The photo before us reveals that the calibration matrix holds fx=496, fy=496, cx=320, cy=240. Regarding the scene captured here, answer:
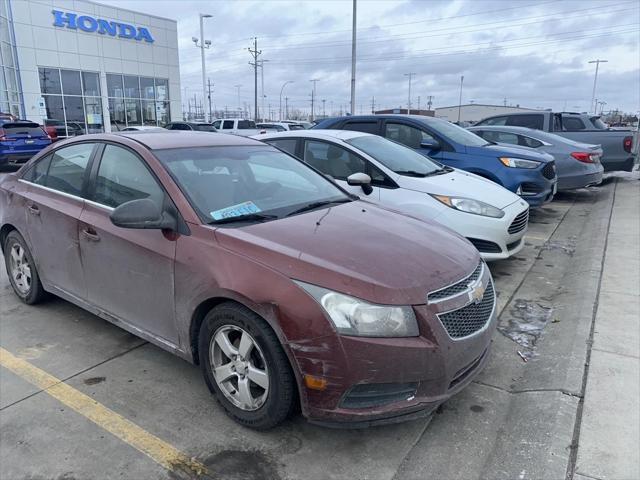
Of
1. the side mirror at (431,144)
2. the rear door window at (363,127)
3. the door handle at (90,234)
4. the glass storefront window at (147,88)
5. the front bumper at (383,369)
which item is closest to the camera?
the front bumper at (383,369)

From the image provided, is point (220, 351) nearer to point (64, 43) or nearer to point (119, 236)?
point (119, 236)

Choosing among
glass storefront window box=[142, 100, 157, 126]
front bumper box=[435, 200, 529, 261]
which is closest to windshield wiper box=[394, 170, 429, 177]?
front bumper box=[435, 200, 529, 261]

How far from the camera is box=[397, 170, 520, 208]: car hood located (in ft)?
17.3

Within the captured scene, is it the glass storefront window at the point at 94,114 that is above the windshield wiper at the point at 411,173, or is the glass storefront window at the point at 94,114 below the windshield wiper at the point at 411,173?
above

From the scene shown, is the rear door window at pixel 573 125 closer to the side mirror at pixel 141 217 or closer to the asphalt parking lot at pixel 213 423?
the asphalt parking lot at pixel 213 423

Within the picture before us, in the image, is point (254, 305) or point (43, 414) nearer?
point (254, 305)

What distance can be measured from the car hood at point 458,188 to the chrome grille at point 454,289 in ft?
8.02

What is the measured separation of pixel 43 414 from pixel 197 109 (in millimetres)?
99322

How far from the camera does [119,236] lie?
3283mm

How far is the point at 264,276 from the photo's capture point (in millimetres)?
2533

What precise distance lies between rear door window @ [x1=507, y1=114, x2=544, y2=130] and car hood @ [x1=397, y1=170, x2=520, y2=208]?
306 inches

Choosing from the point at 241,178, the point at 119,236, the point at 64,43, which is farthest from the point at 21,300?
the point at 64,43

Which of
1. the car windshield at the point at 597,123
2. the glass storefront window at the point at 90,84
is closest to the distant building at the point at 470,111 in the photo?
the glass storefront window at the point at 90,84

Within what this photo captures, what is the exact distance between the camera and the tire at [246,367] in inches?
99.2
